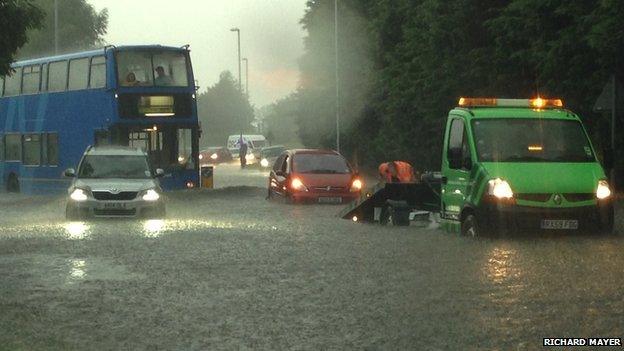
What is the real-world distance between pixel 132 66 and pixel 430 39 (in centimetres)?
1218

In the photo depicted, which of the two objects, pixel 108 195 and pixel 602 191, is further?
pixel 108 195

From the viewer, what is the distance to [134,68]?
3516cm

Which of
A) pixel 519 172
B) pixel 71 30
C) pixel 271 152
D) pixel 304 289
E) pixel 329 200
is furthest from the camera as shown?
pixel 71 30

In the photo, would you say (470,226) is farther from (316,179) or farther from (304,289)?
(316,179)

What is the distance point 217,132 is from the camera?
17712 cm

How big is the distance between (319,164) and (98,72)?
6602 mm

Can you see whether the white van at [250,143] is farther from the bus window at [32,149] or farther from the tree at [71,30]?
the bus window at [32,149]

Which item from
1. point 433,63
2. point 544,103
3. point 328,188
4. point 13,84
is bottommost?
A: point 328,188

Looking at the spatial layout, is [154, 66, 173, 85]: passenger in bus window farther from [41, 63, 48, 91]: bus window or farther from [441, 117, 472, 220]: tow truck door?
[441, 117, 472, 220]: tow truck door

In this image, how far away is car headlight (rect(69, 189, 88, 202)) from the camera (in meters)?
26.3

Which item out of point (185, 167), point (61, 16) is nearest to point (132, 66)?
point (185, 167)

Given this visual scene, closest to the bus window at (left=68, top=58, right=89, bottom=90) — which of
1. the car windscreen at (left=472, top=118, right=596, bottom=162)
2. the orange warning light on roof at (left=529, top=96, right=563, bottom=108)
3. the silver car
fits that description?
the silver car

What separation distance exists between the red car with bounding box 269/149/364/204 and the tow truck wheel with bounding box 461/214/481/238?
42.1ft

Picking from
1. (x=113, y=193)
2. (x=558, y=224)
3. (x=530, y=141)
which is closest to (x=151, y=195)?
(x=113, y=193)
